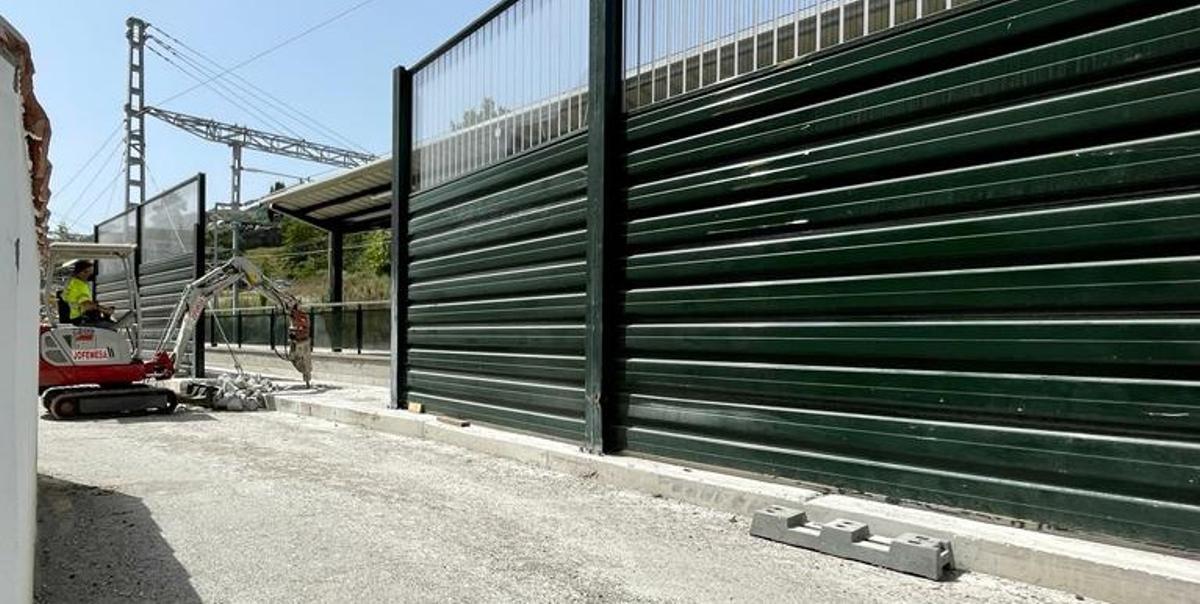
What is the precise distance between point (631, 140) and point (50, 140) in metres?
4.41

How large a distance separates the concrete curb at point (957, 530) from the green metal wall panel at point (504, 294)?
64 cm

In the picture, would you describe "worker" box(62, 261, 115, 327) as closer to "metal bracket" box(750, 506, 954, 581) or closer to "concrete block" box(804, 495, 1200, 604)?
"metal bracket" box(750, 506, 954, 581)

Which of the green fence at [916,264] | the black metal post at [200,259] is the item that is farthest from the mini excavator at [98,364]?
the green fence at [916,264]

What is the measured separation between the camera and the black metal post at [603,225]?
6926mm

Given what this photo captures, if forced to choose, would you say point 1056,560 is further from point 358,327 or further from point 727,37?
point 358,327

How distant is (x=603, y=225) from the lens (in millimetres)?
6926

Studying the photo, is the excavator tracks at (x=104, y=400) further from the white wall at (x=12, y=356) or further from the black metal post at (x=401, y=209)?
the white wall at (x=12, y=356)

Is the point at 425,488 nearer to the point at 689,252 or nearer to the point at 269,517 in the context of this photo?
the point at 269,517

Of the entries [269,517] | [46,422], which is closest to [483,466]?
[269,517]

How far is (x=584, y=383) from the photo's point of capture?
24.0 ft

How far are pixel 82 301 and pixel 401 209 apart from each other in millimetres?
5416

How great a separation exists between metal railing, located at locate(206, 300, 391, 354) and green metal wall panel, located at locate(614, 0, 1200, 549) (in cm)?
1078

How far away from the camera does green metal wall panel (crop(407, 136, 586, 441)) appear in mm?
7562

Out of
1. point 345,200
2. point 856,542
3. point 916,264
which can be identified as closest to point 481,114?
point 916,264
